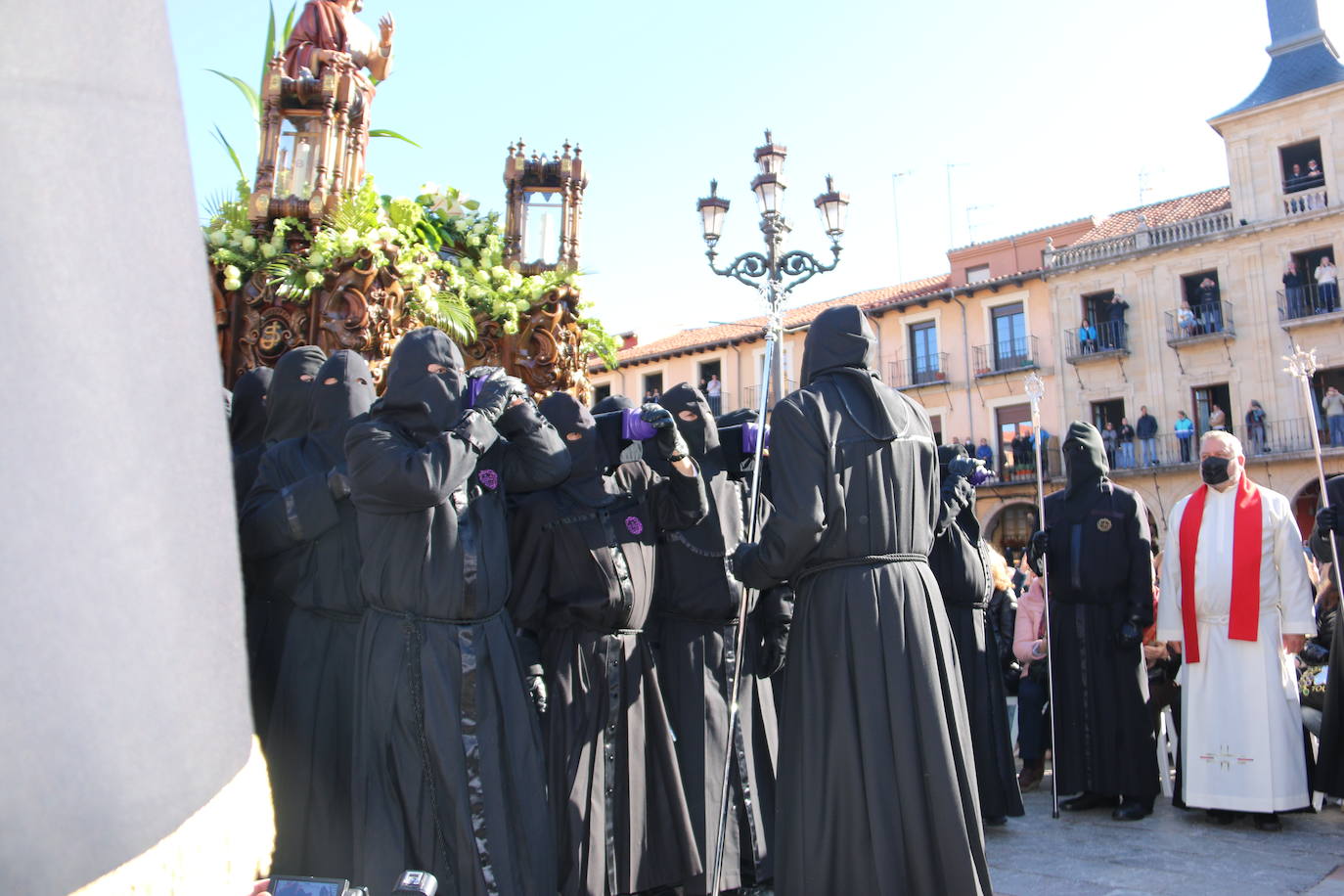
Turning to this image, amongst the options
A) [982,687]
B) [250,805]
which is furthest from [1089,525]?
[250,805]

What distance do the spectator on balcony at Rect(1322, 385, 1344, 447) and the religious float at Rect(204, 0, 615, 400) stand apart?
26.7 m

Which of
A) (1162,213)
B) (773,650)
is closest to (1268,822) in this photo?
(773,650)

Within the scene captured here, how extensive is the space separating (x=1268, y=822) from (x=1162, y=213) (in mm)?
32101

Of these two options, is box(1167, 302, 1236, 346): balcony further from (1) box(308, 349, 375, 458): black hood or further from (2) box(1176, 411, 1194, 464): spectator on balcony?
(1) box(308, 349, 375, 458): black hood

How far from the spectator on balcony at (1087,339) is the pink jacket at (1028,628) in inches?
1028

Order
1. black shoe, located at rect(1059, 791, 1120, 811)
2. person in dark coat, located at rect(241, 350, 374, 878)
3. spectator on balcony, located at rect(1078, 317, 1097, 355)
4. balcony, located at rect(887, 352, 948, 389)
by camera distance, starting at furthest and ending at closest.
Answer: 1. balcony, located at rect(887, 352, 948, 389)
2. spectator on balcony, located at rect(1078, 317, 1097, 355)
3. black shoe, located at rect(1059, 791, 1120, 811)
4. person in dark coat, located at rect(241, 350, 374, 878)

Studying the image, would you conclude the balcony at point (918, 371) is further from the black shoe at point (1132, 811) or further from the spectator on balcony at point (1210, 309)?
the black shoe at point (1132, 811)

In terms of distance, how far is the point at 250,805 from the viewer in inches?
39.3

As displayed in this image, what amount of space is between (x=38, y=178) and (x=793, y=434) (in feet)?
10.1

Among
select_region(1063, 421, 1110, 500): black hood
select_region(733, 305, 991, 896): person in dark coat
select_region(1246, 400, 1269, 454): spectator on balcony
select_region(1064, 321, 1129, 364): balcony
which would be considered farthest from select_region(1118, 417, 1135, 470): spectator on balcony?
select_region(733, 305, 991, 896): person in dark coat

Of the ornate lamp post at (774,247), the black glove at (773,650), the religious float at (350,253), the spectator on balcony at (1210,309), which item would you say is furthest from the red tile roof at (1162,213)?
the black glove at (773,650)

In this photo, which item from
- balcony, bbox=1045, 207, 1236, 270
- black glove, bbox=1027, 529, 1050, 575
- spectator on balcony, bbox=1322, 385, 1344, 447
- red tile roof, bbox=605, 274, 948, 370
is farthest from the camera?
red tile roof, bbox=605, 274, 948, 370

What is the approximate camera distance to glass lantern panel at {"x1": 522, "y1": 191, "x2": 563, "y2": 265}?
6609 millimetres

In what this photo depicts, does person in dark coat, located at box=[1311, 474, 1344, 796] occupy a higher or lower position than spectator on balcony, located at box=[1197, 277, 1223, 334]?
lower
